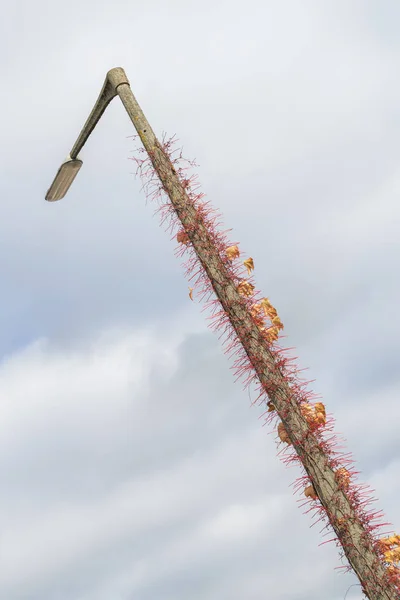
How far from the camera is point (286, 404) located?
27.6 ft

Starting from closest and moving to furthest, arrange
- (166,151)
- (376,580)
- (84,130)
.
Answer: (376,580)
(166,151)
(84,130)

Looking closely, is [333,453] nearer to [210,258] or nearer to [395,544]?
[395,544]

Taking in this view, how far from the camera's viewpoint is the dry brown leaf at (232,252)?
894cm

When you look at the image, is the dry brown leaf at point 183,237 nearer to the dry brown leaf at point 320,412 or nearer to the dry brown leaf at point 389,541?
the dry brown leaf at point 320,412

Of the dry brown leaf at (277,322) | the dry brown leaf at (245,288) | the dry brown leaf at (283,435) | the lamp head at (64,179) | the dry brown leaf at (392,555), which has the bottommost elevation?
Answer: the dry brown leaf at (392,555)

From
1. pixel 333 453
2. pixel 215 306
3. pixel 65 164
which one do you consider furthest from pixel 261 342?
pixel 65 164

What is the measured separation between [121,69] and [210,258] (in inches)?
106

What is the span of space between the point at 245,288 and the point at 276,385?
3.56 ft

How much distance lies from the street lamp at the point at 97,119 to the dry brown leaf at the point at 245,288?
2114 millimetres

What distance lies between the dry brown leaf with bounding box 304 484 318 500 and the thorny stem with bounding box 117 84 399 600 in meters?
0.04

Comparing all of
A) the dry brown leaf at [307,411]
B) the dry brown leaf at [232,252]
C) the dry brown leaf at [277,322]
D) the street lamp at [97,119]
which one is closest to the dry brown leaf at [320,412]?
the dry brown leaf at [307,411]

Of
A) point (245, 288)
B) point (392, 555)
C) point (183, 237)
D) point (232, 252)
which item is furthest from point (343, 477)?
point (183, 237)

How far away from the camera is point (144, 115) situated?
9578mm

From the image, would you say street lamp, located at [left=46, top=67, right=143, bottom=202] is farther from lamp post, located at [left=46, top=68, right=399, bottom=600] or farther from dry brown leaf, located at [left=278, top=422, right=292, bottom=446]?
dry brown leaf, located at [left=278, top=422, right=292, bottom=446]
